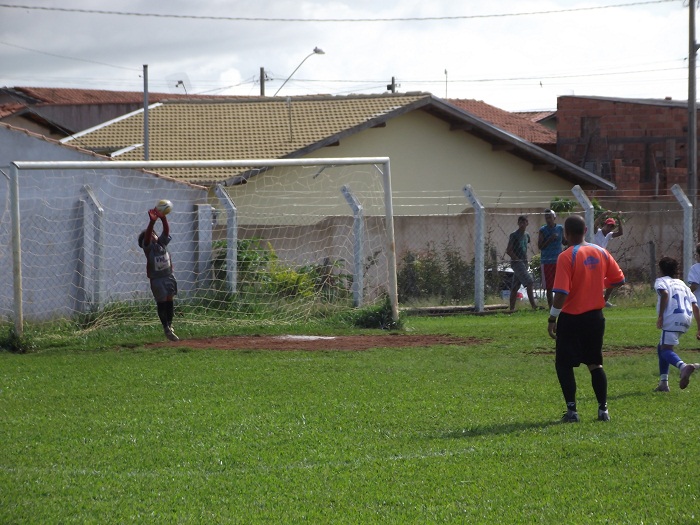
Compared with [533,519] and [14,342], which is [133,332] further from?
[533,519]

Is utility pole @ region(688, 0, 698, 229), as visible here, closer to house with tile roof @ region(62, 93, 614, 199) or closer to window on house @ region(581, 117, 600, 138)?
house with tile roof @ region(62, 93, 614, 199)

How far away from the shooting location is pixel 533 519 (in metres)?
5.42

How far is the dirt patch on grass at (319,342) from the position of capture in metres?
13.4

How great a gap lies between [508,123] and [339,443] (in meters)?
32.4

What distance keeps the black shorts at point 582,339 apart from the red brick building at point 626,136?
26100 millimetres

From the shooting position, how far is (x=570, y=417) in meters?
8.02

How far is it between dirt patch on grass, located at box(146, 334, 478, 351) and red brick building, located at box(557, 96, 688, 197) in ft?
68.1

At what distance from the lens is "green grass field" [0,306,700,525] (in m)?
5.70

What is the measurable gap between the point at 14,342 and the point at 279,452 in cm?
758

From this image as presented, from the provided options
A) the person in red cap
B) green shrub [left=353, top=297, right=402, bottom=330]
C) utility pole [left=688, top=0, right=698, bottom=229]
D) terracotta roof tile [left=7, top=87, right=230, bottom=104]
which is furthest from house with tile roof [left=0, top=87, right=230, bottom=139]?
the person in red cap

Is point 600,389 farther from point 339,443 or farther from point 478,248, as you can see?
point 478,248

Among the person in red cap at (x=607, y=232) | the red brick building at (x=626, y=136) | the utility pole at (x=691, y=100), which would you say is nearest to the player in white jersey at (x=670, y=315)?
Answer: the person in red cap at (x=607, y=232)

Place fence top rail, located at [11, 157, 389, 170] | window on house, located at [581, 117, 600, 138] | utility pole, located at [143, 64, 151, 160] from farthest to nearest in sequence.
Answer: window on house, located at [581, 117, 600, 138]
utility pole, located at [143, 64, 151, 160]
fence top rail, located at [11, 157, 389, 170]

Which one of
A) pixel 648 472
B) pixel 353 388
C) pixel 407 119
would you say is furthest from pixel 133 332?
pixel 407 119
